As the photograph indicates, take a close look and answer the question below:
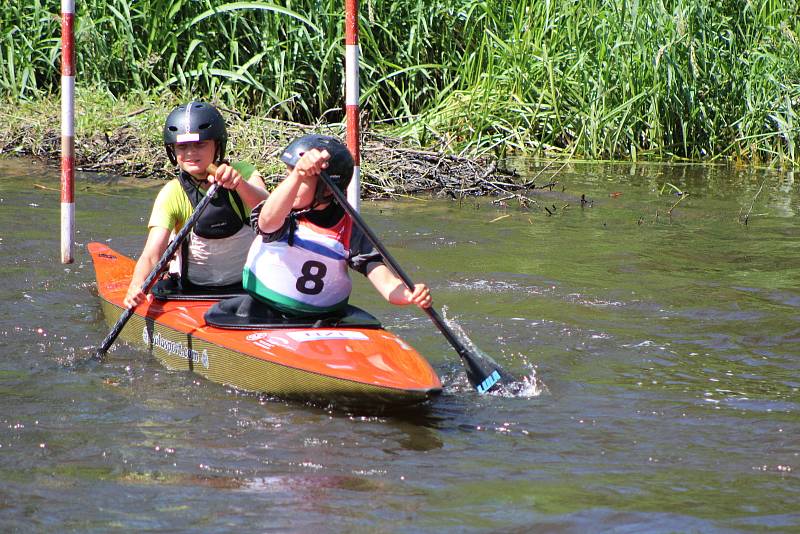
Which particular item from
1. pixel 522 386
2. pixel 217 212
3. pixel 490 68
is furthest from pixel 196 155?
pixel 490 68

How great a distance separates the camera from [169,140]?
502cm

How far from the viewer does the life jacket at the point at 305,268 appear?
4520 mm

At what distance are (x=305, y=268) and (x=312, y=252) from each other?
68 mm

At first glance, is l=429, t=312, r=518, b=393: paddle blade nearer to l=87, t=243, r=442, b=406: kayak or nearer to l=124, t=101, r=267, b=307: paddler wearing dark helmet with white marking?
l=87, t=243, r=442, b=406: kayak

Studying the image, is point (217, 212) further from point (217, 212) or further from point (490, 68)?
point (490, 68)

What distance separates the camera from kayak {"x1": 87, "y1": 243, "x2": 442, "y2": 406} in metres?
4.20

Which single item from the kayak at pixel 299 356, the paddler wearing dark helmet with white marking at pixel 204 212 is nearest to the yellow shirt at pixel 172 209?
the paddler wearing dark helmet with white marking at pixel 204 212

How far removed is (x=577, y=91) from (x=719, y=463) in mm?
6866

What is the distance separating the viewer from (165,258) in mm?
4883

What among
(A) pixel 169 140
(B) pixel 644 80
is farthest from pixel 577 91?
(A) pixel 169 140

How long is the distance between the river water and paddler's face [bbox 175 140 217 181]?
852 millimetres

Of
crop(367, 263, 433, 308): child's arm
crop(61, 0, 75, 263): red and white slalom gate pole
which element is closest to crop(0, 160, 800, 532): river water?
crop(61, 0, 75, 263): red and white slalom gate pole

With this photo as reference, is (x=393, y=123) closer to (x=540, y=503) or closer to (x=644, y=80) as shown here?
(x=644, y=80)

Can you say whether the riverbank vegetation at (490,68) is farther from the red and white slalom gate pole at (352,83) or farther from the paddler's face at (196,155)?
the paddler's face at (196,155)
